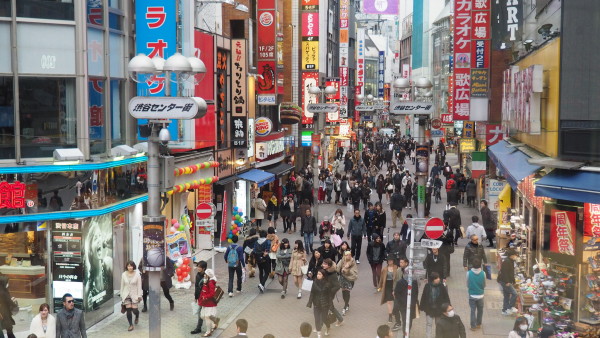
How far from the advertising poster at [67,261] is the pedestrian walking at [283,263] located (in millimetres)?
5396

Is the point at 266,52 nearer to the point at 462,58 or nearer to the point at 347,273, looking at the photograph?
the point at 462,58

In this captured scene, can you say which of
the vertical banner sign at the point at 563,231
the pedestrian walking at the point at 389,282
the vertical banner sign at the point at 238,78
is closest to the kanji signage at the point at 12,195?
the pedestrian walking at the point at 389,282

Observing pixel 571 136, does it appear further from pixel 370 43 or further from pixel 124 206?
pixel 370 43

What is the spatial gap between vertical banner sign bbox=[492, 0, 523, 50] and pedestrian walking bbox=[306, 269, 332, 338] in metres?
13.8

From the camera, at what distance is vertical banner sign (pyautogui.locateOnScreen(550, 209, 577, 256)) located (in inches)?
648

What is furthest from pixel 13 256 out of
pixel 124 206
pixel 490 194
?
pixel 490 194

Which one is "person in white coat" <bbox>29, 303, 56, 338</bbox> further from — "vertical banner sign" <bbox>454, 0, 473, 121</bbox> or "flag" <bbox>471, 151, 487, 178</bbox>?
"flag" <bbox>471, 151, 487, 178</bbox>

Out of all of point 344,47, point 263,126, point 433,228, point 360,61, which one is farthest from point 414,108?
point 360,61

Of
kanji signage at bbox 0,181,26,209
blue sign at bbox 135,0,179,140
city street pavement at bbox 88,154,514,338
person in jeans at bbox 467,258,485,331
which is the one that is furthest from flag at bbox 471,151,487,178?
kanji signage at bbox 0,181,26,209

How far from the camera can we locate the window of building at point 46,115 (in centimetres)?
1880

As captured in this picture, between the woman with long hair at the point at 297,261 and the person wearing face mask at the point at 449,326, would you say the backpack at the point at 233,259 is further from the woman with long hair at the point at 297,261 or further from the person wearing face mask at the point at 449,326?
the person wearing face mask at the point at 449,326

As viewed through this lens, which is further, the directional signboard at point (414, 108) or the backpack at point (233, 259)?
the backpack at point (233, 259)

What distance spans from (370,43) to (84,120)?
487 feet

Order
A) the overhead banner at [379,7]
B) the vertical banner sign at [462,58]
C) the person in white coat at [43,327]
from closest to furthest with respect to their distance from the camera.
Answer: the person in white coat at [43,327] → the vertical banner sign at [462,58] → the overhead banner at [379,7]
